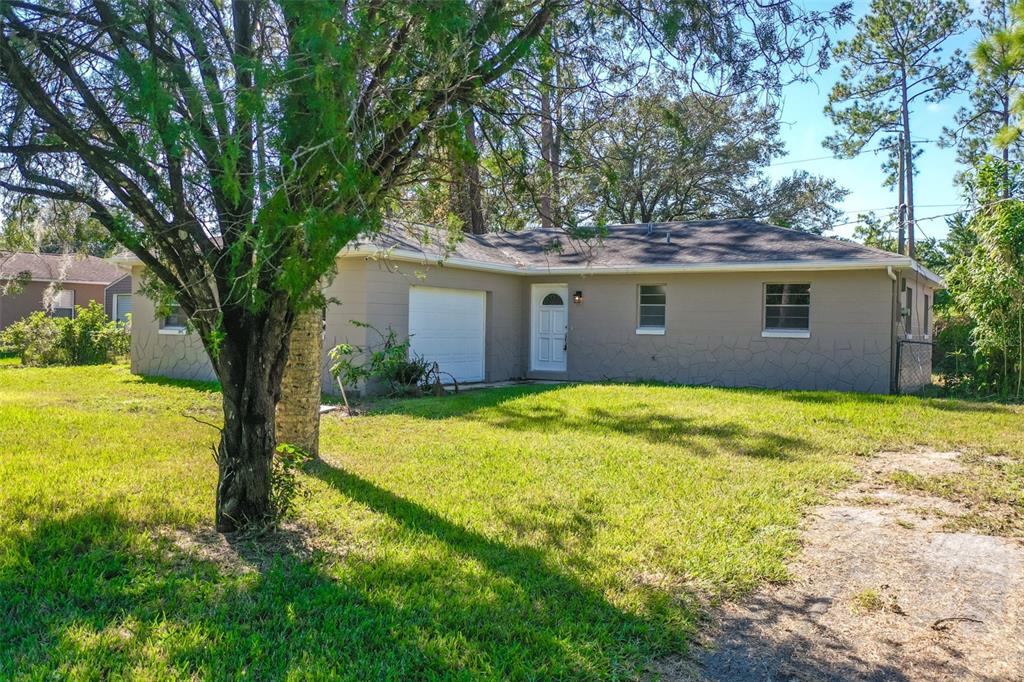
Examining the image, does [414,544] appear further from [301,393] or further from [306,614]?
[301,393]

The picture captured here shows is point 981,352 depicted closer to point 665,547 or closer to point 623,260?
point 623,260

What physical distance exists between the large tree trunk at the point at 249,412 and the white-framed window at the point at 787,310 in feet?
38.9

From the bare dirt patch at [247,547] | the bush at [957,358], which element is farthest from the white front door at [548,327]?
the bare dirt patch at [247,547]

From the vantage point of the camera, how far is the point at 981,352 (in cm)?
1347

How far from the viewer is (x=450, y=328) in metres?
14.9

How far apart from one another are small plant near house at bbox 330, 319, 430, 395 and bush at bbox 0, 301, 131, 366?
918 cm

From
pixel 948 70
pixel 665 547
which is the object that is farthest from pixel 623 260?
pixel 948 70

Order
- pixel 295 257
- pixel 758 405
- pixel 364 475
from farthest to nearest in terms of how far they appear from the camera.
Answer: pixel 758 405 < pixel 364 475 < pixel 295 257

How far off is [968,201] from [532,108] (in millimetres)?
13797

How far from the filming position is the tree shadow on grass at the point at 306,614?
3215mm

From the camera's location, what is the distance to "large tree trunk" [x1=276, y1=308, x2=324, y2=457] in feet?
22.9

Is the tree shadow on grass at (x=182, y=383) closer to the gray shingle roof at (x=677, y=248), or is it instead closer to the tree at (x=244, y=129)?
the gray shingle roof at (x=677, y=248)

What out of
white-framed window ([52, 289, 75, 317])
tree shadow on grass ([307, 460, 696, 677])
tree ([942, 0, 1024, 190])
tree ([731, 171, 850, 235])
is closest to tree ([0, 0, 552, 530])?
tree shadow on grass ([307, 460, 696, 677])

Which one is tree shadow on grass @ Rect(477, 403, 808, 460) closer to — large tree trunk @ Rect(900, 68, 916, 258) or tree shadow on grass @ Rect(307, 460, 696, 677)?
tree shadow on grass @ Rect(307, 460, 696, 677)
